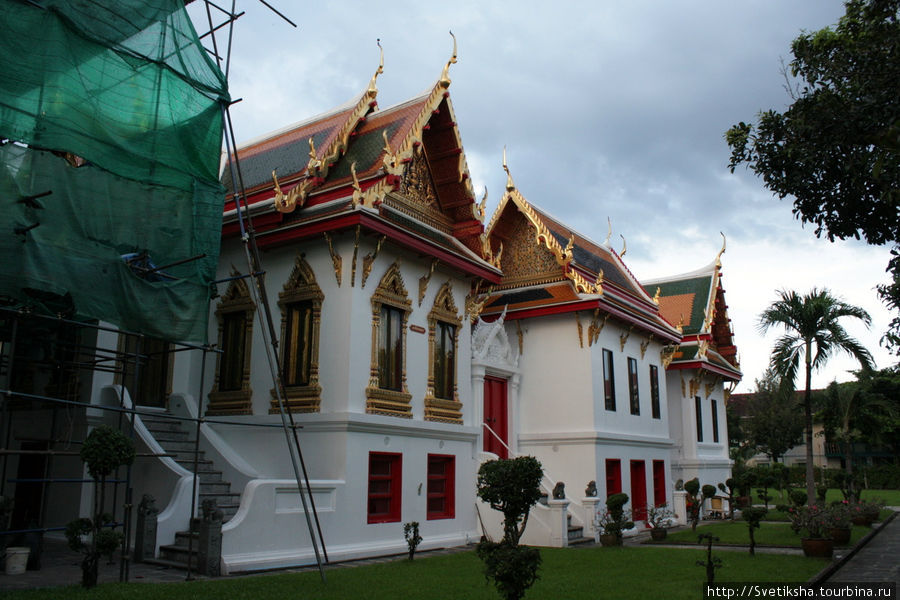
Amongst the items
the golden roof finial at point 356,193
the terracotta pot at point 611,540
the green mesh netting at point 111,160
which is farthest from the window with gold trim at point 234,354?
the terracotta pot at point 611,540

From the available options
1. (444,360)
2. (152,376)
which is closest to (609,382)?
(444,360)

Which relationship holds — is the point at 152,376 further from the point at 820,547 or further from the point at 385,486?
the point at 820,547

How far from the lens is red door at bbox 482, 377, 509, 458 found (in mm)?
16984

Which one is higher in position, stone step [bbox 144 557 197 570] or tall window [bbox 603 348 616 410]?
tall window [bbox 603 348 616 410]

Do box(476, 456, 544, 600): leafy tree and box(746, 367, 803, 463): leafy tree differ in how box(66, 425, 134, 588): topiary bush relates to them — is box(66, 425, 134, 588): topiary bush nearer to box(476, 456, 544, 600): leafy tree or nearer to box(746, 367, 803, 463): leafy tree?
box(476, 456, 544, 600): leafy tree

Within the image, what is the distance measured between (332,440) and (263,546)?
2.20 m

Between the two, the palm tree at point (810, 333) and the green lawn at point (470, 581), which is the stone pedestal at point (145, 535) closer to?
the green lawn at point (470, 581)

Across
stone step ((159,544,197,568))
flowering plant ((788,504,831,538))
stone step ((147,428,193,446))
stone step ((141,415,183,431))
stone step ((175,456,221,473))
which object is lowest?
stone step ((159,544,197,568))

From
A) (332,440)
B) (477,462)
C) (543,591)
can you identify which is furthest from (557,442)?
(543,591)

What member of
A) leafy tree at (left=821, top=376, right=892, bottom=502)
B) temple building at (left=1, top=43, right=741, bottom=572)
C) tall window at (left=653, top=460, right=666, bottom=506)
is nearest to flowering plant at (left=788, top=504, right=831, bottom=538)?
temple building at (left=1, top=43, right=741, bottom=572)

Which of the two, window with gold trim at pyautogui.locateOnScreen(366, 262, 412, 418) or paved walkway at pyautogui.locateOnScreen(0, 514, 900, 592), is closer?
paved walkway at pyautogui.locateOnScreen(0, 514, 900, 592)

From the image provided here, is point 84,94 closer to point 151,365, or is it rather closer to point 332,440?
point 151,365

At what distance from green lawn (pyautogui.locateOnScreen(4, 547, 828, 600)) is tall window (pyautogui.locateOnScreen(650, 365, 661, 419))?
8.07 m

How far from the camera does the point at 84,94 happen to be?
32.6 feet
